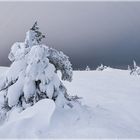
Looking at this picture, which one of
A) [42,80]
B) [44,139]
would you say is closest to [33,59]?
[42,80]

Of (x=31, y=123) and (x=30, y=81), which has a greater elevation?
(x=30, y=81)

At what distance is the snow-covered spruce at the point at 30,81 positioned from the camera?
1193 cm

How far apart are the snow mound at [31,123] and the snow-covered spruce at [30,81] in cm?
135

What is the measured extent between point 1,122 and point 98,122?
3779 millimetres

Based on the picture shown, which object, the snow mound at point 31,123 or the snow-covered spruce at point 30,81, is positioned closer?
the snow mound at point 31,123

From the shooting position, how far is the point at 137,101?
719 inches

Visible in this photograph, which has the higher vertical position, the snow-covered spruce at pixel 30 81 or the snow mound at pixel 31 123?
the snow-covered spruce at pixel 30 81

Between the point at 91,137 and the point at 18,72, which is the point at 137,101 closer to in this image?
the point at 18,72

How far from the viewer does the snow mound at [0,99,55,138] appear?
8977 mm

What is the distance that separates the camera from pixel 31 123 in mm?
9711

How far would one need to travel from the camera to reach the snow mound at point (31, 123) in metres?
8.98

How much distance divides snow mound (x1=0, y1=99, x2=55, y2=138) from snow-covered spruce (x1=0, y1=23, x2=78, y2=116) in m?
1.35

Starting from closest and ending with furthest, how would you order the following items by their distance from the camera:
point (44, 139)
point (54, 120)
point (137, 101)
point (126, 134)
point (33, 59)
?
point (44, 139), point (126, 134), point (54, 120), point (33, 59), point (137, 101)

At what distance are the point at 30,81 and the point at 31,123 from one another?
2670 millimetres
